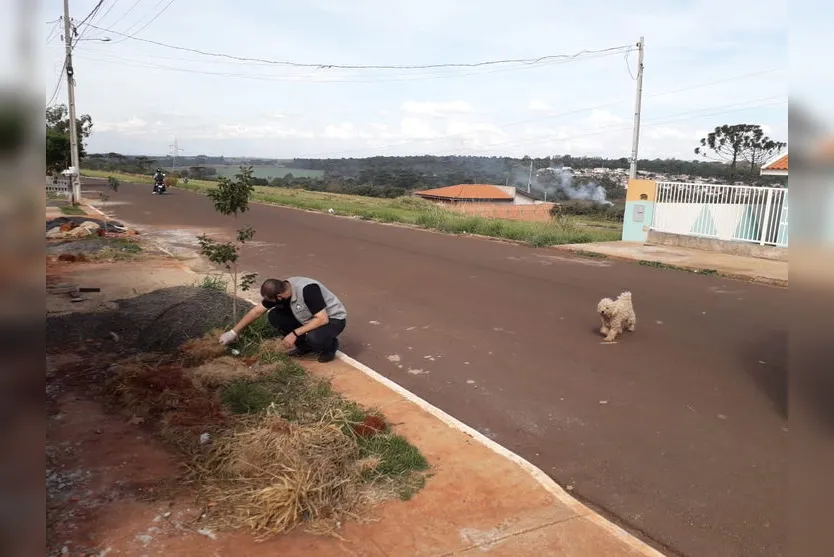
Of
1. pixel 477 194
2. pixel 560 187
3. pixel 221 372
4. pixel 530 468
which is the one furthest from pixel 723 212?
pixel 560 187

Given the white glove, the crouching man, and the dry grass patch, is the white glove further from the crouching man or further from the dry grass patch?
the dry grass patch

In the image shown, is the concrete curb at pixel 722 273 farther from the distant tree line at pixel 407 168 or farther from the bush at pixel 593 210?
the bush at pixel 593 210

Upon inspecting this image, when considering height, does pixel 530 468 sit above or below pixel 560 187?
below

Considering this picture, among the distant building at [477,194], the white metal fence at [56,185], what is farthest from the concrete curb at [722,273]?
the distant building at [477,194]

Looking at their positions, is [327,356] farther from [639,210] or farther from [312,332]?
[639,210]

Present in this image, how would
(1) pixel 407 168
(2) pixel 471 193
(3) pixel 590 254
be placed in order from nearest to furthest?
(3) pixel 590 254 → (2) pixel 471 193 → (1) pixel 407 168

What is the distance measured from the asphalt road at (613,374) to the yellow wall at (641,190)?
202 inches

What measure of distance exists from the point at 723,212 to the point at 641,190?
98.8 inches

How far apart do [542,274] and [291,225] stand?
12.1m

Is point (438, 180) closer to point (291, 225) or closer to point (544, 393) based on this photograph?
point (291, 225)

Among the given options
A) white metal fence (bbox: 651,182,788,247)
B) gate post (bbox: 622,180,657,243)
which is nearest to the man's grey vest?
white metal fence (bbox: 651,182,788,247)

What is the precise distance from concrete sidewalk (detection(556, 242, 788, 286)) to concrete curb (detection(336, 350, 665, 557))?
9.73 meters

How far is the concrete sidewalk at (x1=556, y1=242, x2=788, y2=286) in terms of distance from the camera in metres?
13.0

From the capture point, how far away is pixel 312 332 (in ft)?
20.1
